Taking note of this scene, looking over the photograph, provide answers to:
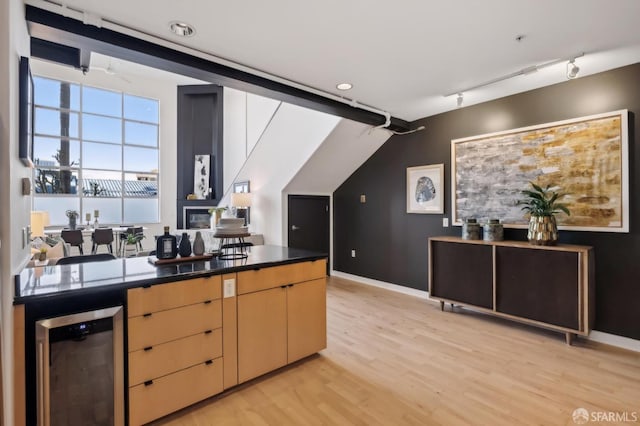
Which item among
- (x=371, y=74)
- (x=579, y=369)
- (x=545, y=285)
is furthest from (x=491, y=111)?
(x=579, y=369)

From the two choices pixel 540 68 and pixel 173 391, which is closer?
pixel 173 391

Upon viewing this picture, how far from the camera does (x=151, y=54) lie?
238 cm

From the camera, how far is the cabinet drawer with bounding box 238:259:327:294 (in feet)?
7.70

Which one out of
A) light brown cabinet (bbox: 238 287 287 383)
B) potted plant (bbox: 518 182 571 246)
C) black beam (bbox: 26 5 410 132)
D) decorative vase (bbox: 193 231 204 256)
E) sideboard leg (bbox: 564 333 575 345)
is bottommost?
sideboard leg (bbox: 564 333 575 345)

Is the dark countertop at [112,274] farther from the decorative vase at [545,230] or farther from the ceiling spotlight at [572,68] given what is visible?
the ceiling spotlight at [572,68]

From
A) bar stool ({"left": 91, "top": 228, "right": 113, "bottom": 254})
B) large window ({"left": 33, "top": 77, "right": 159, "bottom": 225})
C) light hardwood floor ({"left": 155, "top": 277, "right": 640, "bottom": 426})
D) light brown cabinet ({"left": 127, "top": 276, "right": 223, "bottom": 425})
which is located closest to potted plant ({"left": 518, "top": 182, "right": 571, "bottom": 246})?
light hardwood floor ({"left": 155, "top": 277, "right": 640, "bottom": 426})

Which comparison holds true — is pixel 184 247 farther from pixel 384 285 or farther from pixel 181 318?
pixel 384 285

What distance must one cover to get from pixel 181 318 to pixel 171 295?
18 cm

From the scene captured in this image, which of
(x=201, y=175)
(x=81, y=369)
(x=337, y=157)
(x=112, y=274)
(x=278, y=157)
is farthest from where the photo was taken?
(x=201, y=175)

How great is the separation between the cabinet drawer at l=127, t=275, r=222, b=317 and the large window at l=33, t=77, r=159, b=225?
7014mm

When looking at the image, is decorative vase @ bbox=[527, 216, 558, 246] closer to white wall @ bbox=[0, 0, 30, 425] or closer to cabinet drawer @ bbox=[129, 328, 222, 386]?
cabinet drawer @ bbox=[129, 328, 222, 386]

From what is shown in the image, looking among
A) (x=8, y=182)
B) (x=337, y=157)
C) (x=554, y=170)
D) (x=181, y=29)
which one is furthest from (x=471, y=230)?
(x=8, y=182)

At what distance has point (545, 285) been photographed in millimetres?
3145

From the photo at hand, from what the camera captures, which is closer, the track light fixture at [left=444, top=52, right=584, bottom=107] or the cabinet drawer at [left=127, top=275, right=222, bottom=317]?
the cabinet drawer at [left=127, top=275, right=222, bottom=317]
